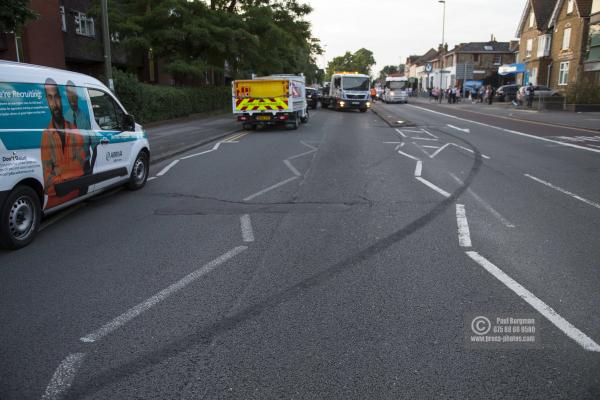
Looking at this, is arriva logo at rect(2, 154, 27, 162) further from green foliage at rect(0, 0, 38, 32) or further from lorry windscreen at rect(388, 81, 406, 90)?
lorry windscreen at rect(388, 81, 406, 90)

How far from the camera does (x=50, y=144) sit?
6559 mm

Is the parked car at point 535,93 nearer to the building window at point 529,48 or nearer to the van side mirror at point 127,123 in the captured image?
the building window at point 529,48

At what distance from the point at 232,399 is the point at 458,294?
7.64 feet

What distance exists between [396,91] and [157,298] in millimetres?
55962

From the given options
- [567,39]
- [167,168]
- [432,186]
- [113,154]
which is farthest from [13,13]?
[567,39]

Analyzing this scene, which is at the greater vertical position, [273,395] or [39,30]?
[39,30]

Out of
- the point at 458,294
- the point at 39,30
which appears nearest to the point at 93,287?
the point at 458,294

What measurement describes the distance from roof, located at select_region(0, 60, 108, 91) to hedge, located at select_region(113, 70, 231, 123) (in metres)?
14.5

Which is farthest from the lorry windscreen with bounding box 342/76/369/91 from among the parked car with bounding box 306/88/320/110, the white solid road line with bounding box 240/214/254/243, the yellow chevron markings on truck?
the white solid road line with bounding box 240/214/254/243

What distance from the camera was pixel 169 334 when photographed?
12.6 feet

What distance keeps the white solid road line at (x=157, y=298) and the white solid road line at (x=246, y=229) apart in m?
0.36

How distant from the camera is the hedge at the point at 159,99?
21.4 m

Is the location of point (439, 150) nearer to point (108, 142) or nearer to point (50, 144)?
point (108, 142)

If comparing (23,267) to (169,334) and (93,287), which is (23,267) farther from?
(169,334)
